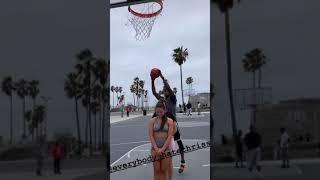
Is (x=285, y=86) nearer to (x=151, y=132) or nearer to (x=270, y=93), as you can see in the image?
(x=270, y=93)

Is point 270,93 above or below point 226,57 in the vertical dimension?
below

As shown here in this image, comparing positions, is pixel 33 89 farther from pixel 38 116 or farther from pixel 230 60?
pixel 230 60

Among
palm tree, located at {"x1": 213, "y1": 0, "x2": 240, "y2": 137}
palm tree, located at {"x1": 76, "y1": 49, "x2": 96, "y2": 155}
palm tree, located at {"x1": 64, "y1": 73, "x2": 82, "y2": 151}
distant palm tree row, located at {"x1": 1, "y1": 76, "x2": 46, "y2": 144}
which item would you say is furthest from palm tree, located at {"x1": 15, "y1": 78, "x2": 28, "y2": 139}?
palm tree, located at {"x1": 213, "y1": 0, "x2": 240, "y2": 137}

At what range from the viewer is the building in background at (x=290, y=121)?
5.50 metres

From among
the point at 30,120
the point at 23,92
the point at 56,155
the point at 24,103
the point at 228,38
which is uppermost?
the point at 228,38

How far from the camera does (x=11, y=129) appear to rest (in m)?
6.32

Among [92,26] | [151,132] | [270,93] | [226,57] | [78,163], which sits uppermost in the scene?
[92,26]

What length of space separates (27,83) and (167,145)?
221 cm

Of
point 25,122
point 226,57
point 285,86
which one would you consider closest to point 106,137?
point 25,122

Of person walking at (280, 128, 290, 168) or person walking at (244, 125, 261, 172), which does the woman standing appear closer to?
person walking at (244, 125, 261, 172)

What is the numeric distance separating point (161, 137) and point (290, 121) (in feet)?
5.17

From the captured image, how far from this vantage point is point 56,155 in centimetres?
664

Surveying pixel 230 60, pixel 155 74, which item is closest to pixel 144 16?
pixel 155 74

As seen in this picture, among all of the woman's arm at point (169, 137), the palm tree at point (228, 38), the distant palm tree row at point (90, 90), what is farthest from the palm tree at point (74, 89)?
the palm tree at point (228, 38)
